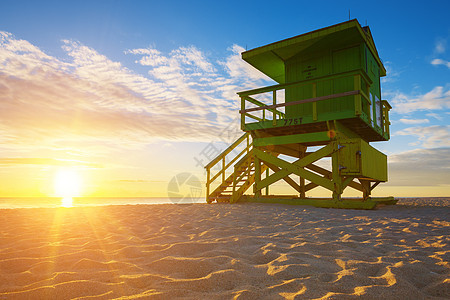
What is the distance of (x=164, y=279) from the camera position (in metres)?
2.42

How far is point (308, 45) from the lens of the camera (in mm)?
10555

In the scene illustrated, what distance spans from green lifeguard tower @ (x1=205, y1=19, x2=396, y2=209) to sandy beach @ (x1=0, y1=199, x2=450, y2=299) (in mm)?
4212

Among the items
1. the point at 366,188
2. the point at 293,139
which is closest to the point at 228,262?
the point at 293,139

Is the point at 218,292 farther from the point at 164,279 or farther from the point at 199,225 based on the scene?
the point at 199,225

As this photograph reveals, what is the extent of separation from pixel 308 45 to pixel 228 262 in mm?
9543

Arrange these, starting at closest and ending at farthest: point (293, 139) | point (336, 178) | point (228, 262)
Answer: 1. point (228, 262)
2. point (336, 178)
3. point (293, 139)

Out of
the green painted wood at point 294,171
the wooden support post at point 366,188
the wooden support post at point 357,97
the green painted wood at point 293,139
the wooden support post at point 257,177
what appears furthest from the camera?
the wooden support post at point 366,188

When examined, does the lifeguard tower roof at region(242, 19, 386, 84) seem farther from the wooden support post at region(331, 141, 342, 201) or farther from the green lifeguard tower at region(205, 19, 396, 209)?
the wooden support post at region(331, 141, 342, 201)

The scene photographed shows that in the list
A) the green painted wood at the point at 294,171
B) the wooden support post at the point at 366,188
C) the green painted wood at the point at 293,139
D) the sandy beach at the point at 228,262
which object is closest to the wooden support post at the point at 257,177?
the green painted wood at the point at 294,171

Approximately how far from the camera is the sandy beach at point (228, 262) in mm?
2164

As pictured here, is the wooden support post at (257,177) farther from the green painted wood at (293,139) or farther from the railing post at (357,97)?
the railing post at (357,97)

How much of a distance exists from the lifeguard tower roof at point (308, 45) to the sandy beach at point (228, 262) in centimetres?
700

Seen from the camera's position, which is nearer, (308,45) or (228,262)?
(228,262)

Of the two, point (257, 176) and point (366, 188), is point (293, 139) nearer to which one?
point (257, 176)
